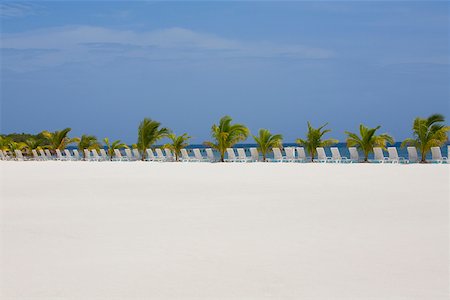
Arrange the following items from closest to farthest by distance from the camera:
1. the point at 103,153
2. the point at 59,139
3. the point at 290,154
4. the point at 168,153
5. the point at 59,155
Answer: the point at 290,154
the point at 168,153
the point at 103,153
the point at 59,155
the point at 59,139

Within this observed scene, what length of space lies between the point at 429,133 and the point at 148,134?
1421 centimetres

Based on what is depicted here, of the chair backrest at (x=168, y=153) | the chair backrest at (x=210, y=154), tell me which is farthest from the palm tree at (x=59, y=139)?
the chair backrest at (x=210, y=154)

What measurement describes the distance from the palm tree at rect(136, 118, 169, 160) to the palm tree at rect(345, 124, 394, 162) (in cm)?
1066

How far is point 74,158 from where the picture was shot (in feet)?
111

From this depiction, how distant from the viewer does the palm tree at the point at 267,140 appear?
26.5 meters

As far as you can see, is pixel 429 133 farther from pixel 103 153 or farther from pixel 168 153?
pixel 103 153

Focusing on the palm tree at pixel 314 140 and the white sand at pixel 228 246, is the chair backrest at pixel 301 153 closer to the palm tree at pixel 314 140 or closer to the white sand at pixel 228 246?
the palm tree at pixel 314 140

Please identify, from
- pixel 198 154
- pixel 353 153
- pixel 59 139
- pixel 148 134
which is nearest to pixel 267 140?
pixel 198 154

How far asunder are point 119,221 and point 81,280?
3.03 meters

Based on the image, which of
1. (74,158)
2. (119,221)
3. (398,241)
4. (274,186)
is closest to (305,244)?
(398,241)

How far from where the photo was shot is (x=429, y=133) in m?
22.1

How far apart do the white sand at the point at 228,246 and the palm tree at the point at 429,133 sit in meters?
11.9

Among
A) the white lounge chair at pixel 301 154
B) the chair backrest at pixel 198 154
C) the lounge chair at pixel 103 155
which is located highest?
the lounge chair at pixel 103 155

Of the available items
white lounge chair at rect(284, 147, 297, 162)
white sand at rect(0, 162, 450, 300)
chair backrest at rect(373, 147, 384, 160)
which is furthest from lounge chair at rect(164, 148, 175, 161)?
white sand at rect(0, 162, 450, 300)
